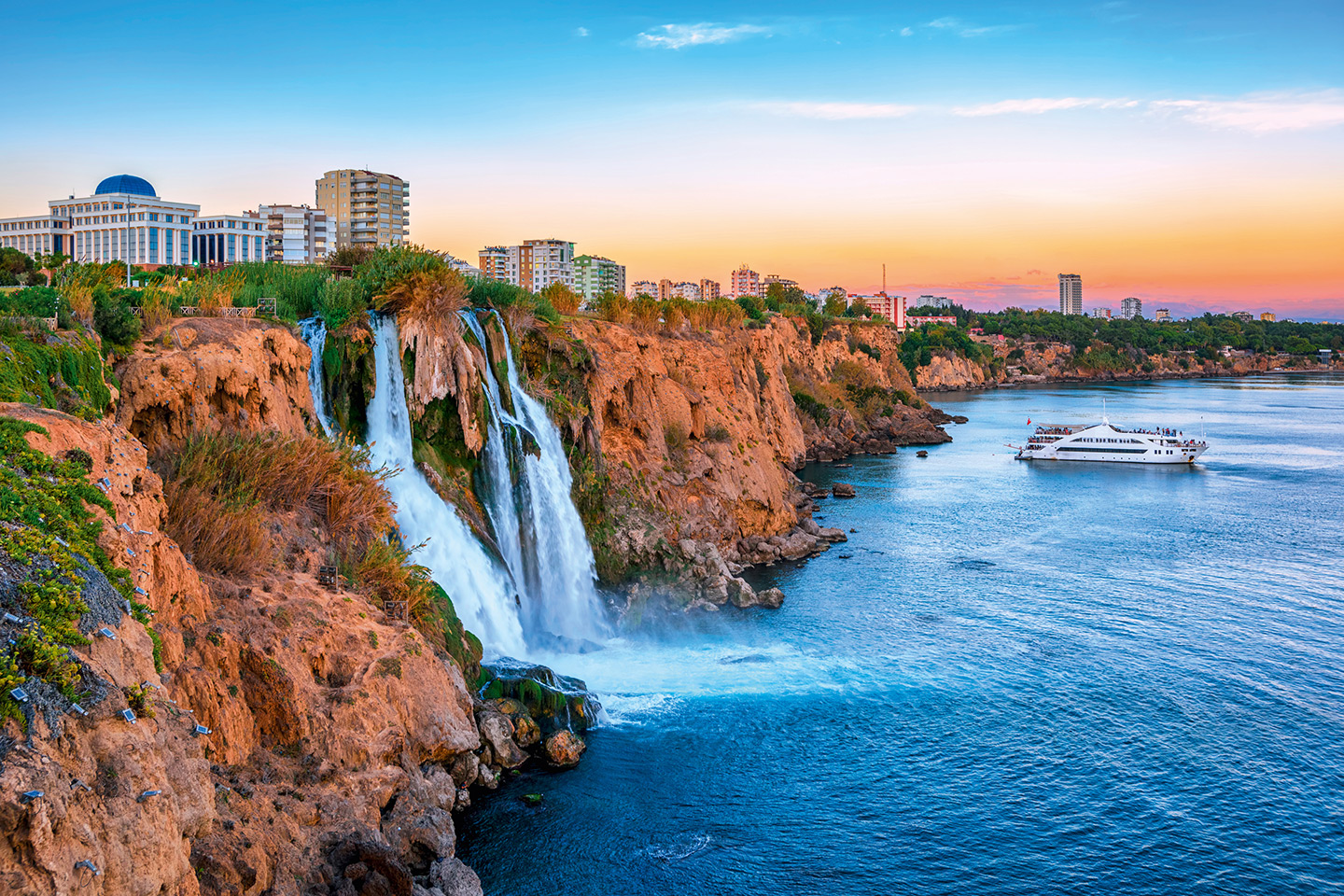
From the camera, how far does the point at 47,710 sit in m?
9.59

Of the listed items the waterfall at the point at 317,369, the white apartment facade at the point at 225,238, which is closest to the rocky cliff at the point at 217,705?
the waterfall at the point at 317,369

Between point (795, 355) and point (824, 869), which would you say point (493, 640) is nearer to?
point (824, 869)

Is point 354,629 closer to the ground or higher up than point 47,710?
closer to the ground

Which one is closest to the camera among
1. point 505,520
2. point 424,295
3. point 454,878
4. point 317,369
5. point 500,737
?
point 454,878

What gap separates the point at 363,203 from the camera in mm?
120062

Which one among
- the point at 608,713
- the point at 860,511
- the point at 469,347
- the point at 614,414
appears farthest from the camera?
the point at 860,511

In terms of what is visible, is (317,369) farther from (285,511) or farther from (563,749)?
(563,749)

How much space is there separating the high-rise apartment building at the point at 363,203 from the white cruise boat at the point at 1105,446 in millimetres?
80018

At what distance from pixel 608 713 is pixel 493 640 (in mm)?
3941

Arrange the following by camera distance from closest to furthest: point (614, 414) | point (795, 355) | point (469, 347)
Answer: point (469, 347)
point (614, 414)
point (795, 355)

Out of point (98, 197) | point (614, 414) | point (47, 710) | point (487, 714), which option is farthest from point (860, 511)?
point (98, 197)

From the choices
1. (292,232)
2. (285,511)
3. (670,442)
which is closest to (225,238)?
(292,232)

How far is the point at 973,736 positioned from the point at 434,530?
14.1 metres

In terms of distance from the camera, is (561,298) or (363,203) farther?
(363,203)
